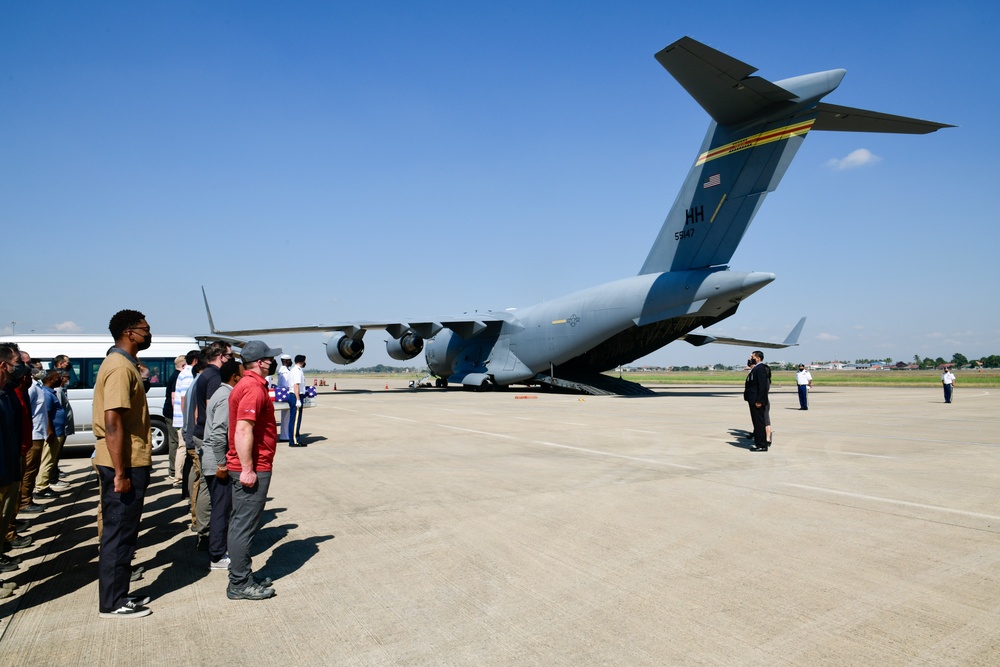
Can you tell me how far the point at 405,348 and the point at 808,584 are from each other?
28.4 metres

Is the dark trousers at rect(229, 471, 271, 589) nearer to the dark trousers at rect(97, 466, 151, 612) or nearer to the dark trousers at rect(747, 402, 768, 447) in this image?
the dark trousers at rect(97, 466, 151, 612)

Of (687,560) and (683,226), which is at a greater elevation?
(683,226)

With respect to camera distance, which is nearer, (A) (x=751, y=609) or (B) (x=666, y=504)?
(A) (x=751, y=609)

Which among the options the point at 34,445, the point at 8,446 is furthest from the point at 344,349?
the point at 8,446

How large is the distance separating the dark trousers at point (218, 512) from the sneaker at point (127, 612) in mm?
931

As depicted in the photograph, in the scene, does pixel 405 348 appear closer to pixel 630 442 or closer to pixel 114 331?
pixel 630 442

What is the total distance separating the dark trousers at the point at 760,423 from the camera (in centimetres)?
980

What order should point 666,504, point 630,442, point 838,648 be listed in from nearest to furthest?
point 838,648 → point 666,504 → point 630,442

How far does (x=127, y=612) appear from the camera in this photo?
372cm

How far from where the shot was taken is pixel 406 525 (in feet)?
18.5

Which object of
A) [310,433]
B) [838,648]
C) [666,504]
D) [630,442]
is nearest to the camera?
[838,648]

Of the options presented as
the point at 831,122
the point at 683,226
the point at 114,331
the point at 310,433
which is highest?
the point at 831,122

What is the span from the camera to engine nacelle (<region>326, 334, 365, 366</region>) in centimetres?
3022

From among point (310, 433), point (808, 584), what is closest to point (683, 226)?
point (310, 433)
